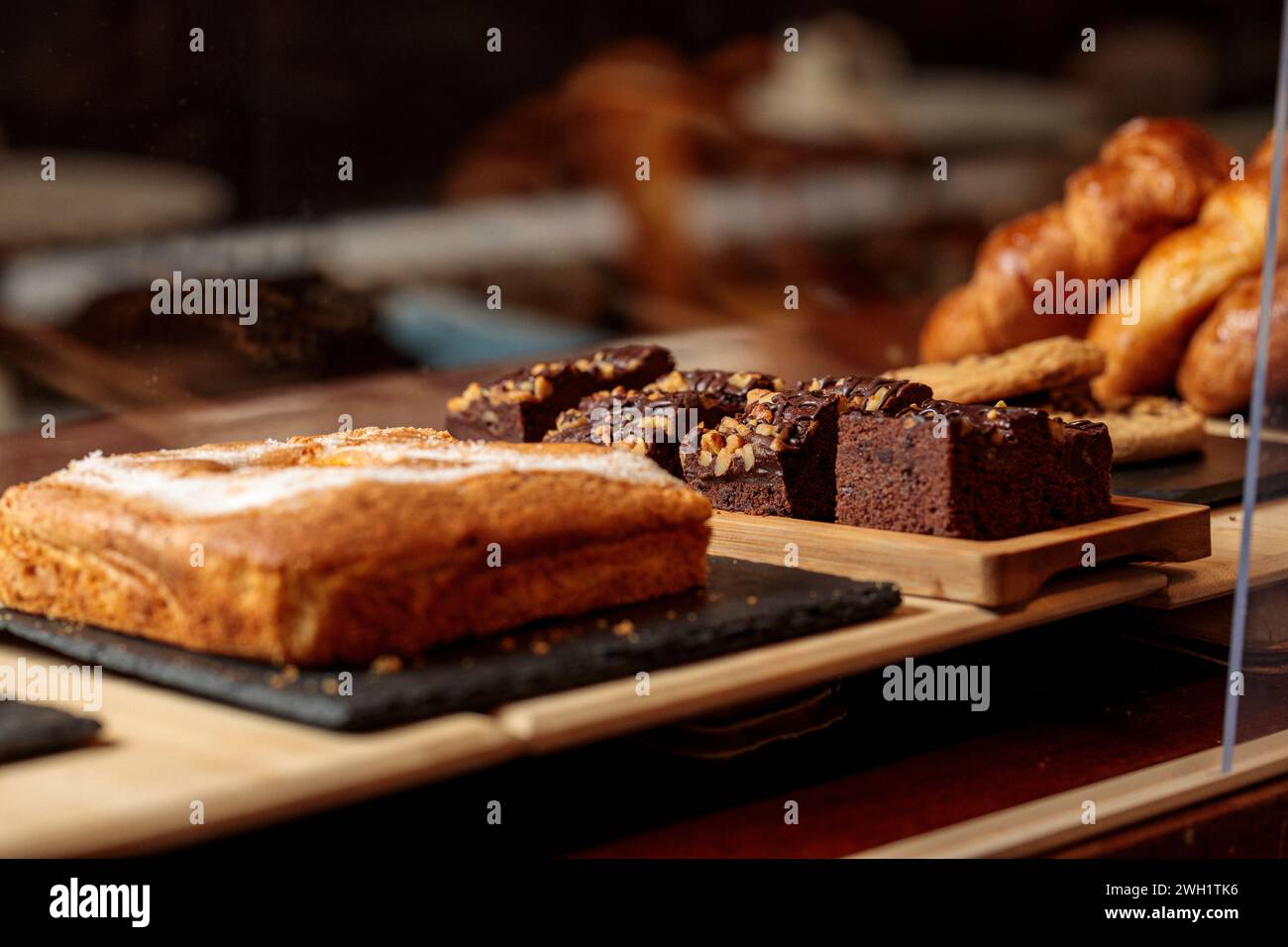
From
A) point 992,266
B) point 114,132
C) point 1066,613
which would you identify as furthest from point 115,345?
point 1066,613

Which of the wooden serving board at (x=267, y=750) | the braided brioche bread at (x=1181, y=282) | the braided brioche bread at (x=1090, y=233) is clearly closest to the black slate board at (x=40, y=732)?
the wooden serving board at (x=267, y=750)

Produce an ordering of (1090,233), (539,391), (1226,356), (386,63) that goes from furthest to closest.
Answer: (386,63)
(1090,233)
(1226,356)
(539,391)

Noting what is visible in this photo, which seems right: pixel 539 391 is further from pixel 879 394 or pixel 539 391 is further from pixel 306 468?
pixel 306 468

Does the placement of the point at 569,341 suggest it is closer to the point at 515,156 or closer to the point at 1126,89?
the point at 515,156

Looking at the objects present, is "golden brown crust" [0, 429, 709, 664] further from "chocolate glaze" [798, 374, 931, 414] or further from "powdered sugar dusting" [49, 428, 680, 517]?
"chocolate glaze" [798, 374, 931, 414]

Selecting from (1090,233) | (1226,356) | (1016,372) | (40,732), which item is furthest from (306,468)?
(1090,233)

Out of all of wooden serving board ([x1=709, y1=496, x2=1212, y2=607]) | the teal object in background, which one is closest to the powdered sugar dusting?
wooden serving board ([x1=709, y1=496, x2=1212, y2=607])
